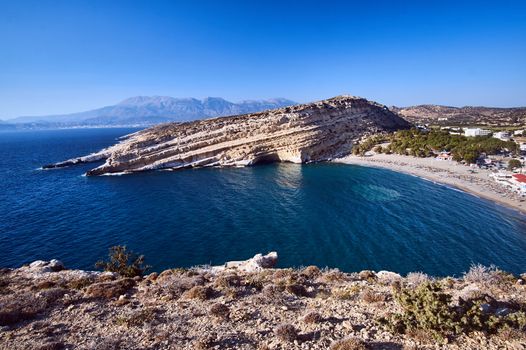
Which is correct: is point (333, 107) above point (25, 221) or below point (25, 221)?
above

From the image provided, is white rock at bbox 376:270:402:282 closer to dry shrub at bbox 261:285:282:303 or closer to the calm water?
dry shrub at bbox 261:285:282:303

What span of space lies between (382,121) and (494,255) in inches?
3079

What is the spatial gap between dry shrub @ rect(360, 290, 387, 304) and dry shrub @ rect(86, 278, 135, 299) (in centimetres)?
1252

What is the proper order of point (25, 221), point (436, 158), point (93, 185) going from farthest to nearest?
1. point (436, 158)
2. point (93, 185)
3. point (25, 221)

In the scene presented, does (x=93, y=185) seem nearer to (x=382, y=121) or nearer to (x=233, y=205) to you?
(x=233, y=205)

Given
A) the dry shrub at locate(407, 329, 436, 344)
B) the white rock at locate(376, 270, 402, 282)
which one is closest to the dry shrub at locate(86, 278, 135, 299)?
the dry shrub at locate(407, 329, 436, 344)

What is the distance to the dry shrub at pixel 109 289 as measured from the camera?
14.0 meters

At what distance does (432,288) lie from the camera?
10922 millimetres

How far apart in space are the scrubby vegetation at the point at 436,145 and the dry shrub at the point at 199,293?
6875cm

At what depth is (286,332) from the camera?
10.1 metres

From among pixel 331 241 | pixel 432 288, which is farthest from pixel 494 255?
pixel 432 288

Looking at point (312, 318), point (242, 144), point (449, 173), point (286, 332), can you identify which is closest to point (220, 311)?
point (286, 332)

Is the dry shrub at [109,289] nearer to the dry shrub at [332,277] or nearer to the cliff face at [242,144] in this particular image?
the dry shrub at [332,277]

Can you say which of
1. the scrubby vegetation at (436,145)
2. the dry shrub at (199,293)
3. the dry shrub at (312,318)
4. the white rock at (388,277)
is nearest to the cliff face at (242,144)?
the scrubby vegetation at (436,145)
